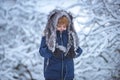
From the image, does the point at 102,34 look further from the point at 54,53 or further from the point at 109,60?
the point at 54,53

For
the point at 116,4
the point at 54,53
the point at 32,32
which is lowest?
the point at 54,53

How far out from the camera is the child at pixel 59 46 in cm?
188

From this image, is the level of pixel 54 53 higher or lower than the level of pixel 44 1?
lower

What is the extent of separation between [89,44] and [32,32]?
1.06 ft

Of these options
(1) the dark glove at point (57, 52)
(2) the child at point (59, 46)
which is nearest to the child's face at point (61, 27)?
(2) the child at point (59, 46)

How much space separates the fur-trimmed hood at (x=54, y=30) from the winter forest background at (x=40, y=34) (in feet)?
0.09

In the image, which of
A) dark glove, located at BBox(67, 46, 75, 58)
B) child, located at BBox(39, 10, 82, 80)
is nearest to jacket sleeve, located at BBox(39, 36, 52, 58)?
child, located at BBox(39, 10, 82, 80)

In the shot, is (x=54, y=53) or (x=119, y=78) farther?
(x=119, y=78)

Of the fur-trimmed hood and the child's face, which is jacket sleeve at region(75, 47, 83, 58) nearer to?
the fur-trimmed hood

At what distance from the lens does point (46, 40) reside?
1893 millimetres

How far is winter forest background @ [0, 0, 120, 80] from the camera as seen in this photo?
1.90m

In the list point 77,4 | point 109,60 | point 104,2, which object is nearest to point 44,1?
point 77,4

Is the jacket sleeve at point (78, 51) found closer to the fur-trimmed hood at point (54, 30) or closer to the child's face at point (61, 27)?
the fur-trimmed hood at point (54, 30)

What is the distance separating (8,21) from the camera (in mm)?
1900
